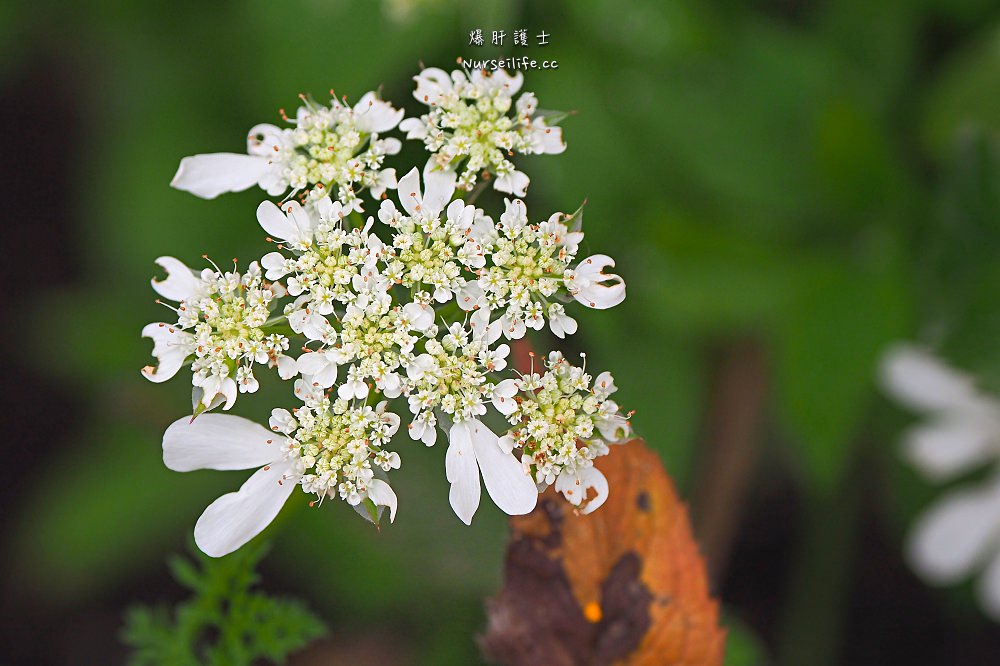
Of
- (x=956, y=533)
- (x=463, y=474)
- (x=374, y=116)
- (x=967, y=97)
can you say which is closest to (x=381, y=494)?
(x=463, y=474)

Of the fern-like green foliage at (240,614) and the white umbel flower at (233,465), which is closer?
the white umbel flower at (233,465)

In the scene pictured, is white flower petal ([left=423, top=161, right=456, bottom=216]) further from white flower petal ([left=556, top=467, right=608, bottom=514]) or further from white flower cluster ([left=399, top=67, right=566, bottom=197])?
white flower petal ([left=556, top=467, right=608, bottom=514])

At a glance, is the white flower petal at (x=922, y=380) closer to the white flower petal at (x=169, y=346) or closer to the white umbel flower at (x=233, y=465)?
the white umbel flower at (x=233, y=465)

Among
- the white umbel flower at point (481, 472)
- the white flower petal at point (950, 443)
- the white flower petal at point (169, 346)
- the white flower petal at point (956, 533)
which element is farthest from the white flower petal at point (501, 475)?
the white flower petal at point (956, 533)

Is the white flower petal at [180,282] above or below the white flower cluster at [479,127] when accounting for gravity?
below

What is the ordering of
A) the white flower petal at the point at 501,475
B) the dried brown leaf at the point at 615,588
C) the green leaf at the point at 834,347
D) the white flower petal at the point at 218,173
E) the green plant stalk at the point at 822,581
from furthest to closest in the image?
the green plant stalk at the point at 822,581 → the green leaf at the point at 834,347 → the white flower petal at the point at 218,173 → the dried brown leaf at the point at 615,588 → the white flower petal at the point at 501,475

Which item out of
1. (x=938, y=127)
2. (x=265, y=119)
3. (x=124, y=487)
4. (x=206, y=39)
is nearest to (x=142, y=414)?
(x=124, y=487)

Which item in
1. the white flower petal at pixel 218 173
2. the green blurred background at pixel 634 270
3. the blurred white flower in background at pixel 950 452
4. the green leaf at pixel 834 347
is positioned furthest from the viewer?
the blurred white flower in background at pixel 950 452

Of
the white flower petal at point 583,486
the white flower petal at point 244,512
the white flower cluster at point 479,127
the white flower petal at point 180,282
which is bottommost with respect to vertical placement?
the white flower petal at point 244,512
